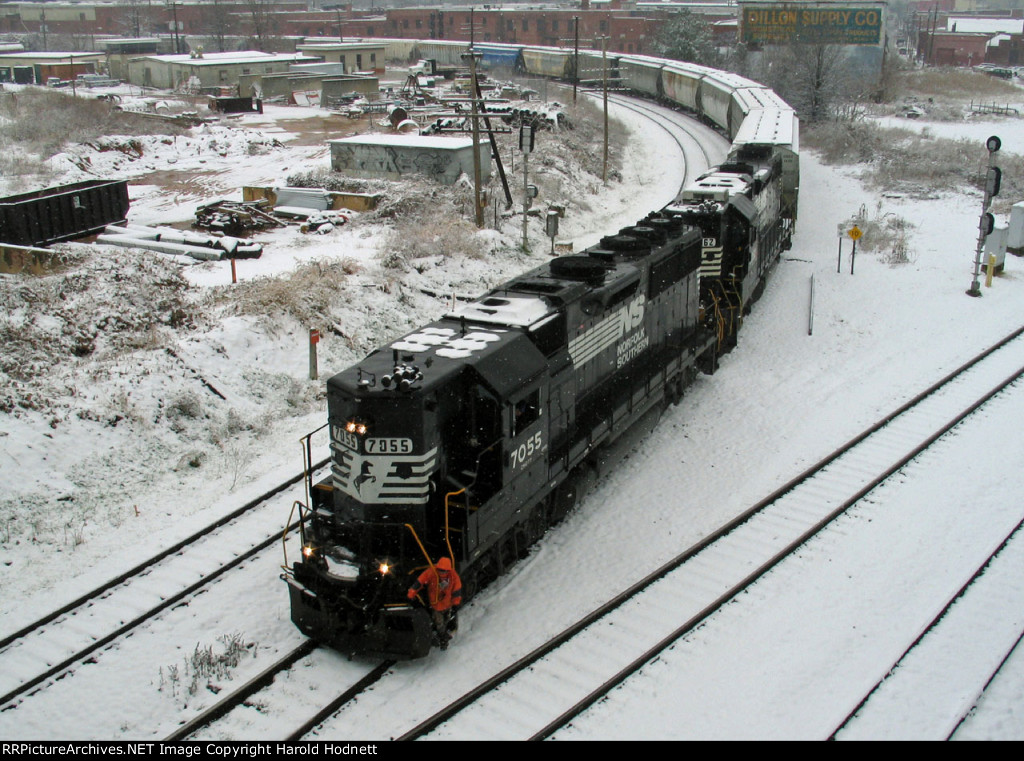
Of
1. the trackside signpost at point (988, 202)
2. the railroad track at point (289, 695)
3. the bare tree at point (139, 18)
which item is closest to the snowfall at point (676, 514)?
the railroad track at point (289, 695)

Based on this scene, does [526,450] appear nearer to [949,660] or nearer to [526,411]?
[526,411]

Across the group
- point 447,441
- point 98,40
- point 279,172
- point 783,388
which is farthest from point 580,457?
point 98,40

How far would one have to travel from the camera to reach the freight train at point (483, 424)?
9.84 metres

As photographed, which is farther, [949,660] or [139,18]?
[139,18]

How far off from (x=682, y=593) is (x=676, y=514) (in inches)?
87.5

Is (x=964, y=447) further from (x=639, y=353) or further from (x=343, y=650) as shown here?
(x=343, y=650)

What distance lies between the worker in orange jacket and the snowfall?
0.37 metres

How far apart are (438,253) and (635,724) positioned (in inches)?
663

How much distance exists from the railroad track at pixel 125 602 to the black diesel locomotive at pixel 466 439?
1395mm

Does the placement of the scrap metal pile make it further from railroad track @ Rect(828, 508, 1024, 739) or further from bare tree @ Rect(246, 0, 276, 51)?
bare tree @ Rect(246, 0, 276, 51)

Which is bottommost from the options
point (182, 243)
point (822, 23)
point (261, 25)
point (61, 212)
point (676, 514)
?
point (676, 514)

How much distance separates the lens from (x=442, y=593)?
980 centimetres

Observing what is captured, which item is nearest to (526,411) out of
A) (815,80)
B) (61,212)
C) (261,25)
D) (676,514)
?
(676,514)

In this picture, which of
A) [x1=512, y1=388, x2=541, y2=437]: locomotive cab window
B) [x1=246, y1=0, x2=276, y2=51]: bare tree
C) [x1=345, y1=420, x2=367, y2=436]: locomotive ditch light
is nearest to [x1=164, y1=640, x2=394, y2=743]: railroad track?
[x1=345, y1=420, x2=367, y2=436]: locomotive ditch light
